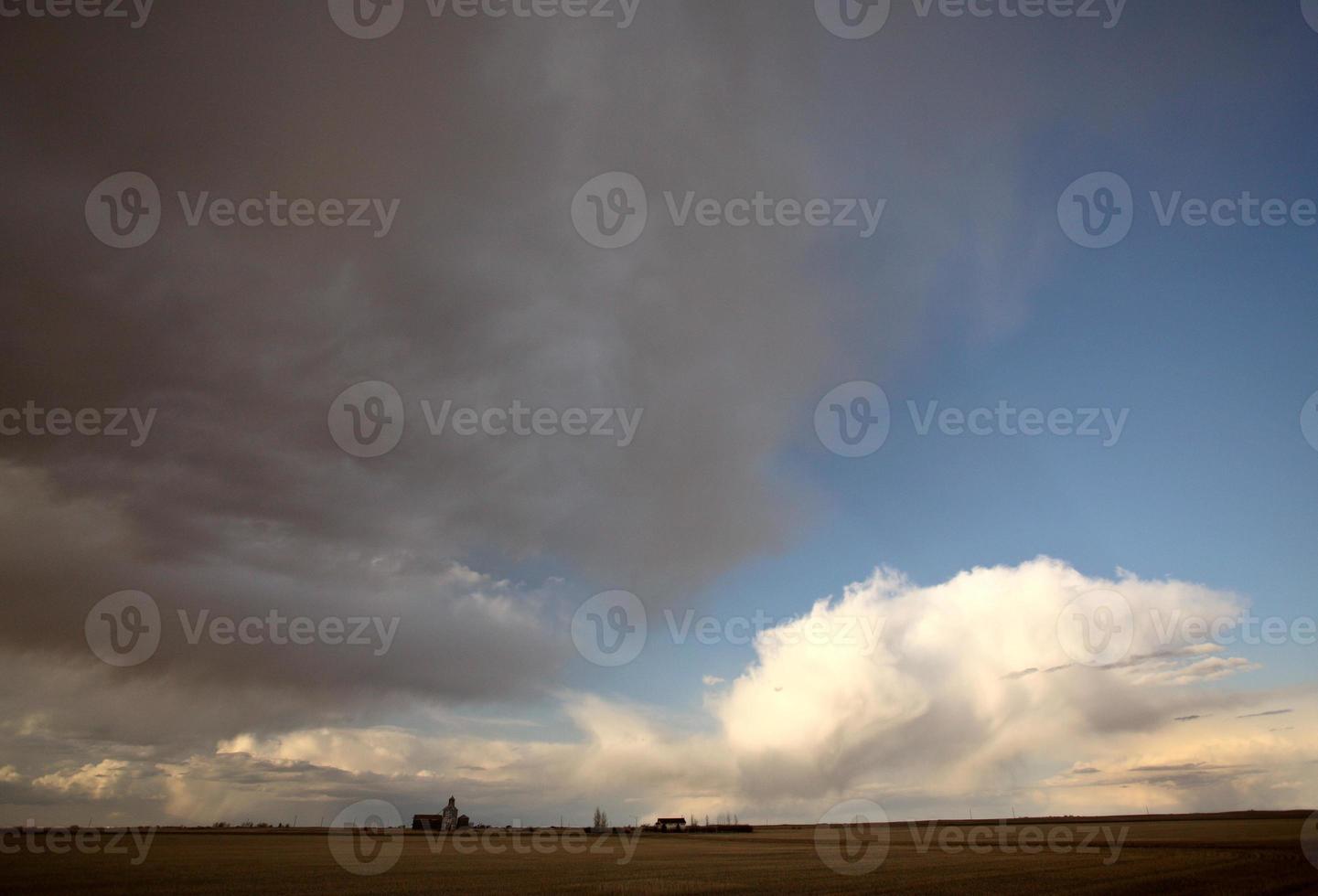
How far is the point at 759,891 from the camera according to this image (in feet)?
135

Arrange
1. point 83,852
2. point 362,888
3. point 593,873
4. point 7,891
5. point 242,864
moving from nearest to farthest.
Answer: point 7,891
point 362,888
point 593,873
point 242,864
point 83,852

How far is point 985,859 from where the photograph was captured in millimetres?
64312

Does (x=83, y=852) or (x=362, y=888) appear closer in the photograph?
(x=362, y=888)

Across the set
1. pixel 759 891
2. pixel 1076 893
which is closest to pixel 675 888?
pixel 759 891

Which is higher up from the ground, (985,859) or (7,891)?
(7,891)

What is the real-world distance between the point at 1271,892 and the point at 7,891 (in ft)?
222

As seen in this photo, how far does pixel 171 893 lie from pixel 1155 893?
54.2m

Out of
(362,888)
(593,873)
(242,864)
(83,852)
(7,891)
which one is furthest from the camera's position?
(83,852)

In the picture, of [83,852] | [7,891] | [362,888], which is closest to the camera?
[7,891]

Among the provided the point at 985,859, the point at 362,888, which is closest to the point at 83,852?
the point at 362,888

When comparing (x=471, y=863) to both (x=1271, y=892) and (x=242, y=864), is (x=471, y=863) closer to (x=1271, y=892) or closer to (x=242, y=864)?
(x=242, y=864)

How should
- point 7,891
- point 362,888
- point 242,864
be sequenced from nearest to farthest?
point 7,891 → point 362,888 → point 242,864

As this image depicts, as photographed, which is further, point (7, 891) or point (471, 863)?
point (471, 863)

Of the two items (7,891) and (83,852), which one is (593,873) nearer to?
(7,891)
